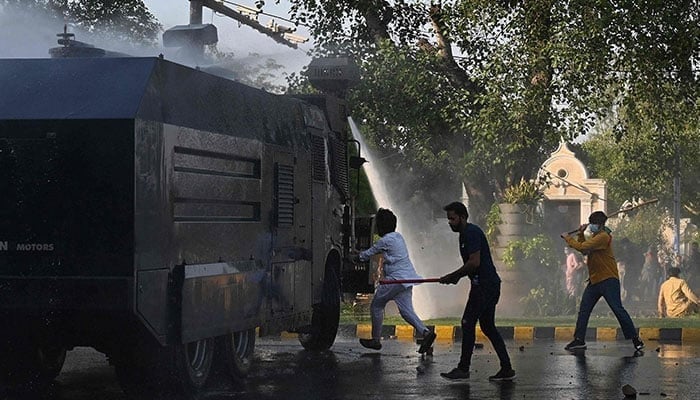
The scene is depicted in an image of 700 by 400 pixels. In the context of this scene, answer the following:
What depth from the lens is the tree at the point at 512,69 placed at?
25.1 m

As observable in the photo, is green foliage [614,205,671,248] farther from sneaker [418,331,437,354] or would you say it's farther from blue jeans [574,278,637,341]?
sneaker [418,331,437,354]

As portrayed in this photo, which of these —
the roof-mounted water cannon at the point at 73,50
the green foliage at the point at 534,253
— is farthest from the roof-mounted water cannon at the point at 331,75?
the green foliage at the point at 534,253

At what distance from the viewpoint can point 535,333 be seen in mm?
20281

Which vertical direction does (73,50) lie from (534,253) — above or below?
above

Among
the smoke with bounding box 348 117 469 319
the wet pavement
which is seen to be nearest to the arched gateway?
the smoke with bounding box 348 117 469 319

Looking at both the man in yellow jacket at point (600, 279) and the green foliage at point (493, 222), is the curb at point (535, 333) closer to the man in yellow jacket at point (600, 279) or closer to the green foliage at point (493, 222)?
the man in yellow jacket at point (600, 279)

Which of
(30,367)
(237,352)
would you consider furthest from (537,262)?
(30,367)

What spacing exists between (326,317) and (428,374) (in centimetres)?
261

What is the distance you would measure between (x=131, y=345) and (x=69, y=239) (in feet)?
3.92

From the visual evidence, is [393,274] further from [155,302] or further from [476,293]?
[155,302]

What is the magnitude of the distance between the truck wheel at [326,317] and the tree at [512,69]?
31.2 ft

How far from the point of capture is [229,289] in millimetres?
12086

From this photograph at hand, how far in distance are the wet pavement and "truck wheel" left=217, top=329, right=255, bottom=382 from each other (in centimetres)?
14

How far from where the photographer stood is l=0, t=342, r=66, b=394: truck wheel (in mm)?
12016
